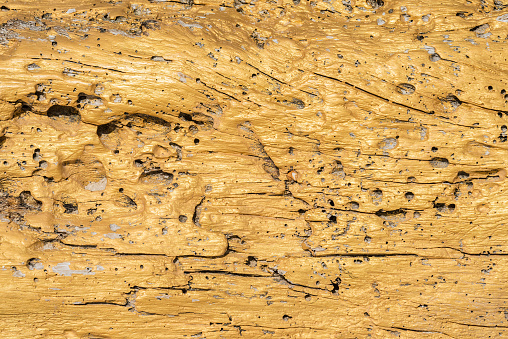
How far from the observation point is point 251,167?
233cm

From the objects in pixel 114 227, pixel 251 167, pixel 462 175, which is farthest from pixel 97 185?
pixel 462 175

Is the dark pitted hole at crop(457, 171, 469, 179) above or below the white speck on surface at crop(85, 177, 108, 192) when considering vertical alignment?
above

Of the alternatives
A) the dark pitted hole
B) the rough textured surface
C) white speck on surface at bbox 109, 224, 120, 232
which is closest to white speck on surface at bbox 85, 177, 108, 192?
the rough textured surface

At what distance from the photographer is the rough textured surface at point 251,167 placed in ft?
7.08

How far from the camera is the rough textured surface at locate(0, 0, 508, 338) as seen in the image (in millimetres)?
2158

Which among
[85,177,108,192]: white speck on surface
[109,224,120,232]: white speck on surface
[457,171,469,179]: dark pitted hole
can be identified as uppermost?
[457,171,469,179]: dark pitted hole

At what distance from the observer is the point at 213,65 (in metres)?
2.22

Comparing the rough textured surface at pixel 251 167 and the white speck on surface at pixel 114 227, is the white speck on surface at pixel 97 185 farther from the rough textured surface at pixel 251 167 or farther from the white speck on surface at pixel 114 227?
the white speck on surface at pixel 114 227

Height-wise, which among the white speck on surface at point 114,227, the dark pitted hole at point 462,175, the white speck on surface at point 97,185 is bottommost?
the white speck on surface at point 114,227

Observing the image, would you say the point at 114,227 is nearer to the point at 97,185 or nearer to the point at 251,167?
the point at 97,185

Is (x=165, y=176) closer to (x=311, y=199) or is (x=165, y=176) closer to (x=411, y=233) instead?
(x=311, y=199)

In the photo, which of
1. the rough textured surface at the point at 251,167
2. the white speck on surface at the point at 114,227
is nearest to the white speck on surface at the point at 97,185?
the rough textured surface at the point at 251,167

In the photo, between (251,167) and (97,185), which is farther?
(251,167)

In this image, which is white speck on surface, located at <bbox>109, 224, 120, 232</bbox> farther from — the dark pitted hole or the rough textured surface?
the dark pitted hole
